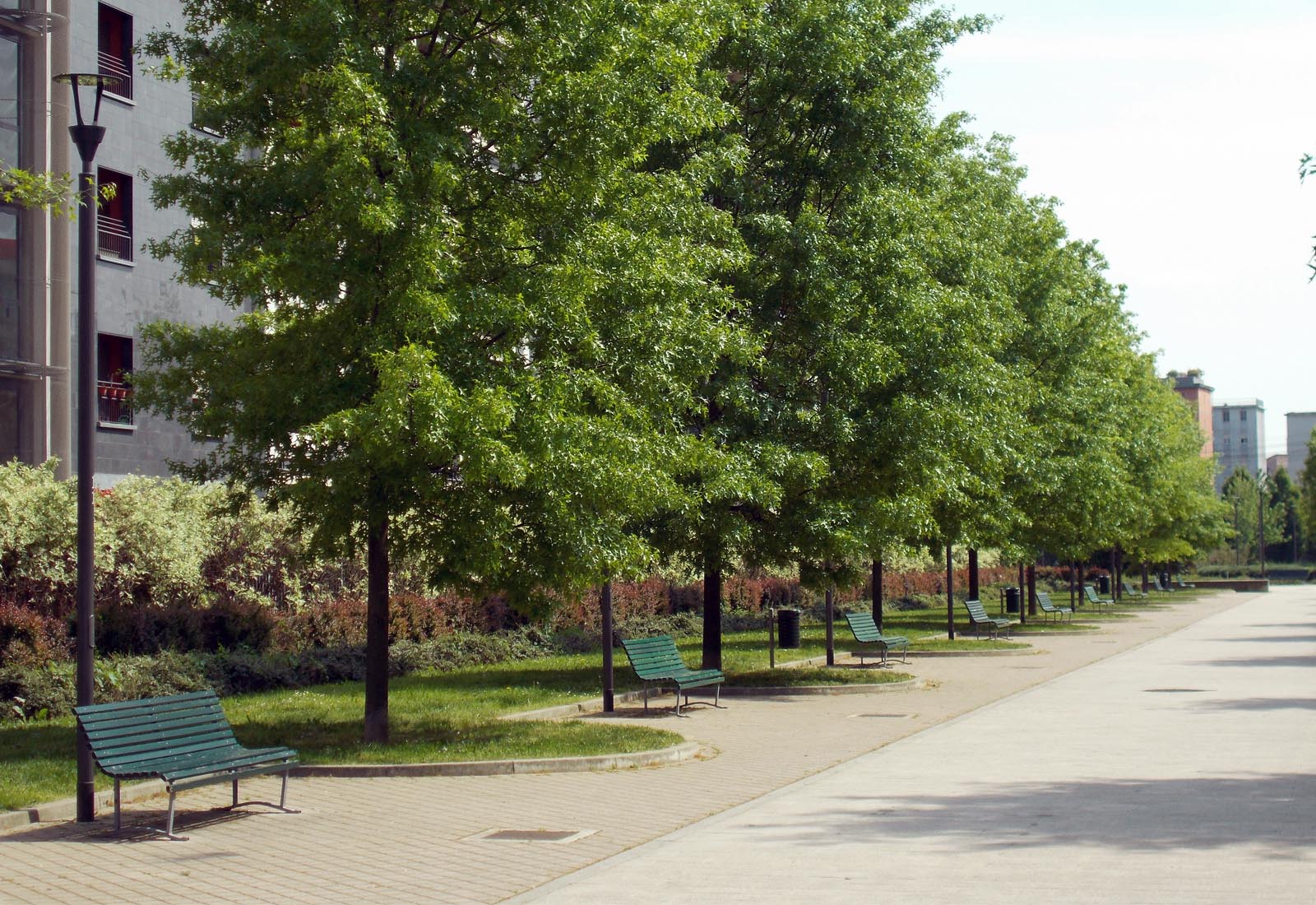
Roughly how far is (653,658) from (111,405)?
14.4 metres

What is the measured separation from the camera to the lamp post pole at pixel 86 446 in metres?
10.2

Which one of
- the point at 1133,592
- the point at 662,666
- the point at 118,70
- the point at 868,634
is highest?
the point at 118,70

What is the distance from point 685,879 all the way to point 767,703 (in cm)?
1116

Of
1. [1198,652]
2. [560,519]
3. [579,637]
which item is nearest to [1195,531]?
[1198,652]

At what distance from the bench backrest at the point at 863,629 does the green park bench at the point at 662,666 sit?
19.8 ft

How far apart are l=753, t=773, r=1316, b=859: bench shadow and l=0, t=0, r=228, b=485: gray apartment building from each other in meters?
19.1

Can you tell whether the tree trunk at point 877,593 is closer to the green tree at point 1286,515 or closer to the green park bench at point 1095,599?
the green park bench at point 1095,599

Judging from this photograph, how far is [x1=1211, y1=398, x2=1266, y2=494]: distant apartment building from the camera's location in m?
187

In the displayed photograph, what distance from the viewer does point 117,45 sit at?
28.2 meters

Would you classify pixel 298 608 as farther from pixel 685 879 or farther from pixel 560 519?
pixel 685 879

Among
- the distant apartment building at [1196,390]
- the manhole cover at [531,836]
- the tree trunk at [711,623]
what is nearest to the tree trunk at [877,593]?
the tree trunk at [711,623]

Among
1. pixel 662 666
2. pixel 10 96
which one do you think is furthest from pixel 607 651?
pixel 10 96

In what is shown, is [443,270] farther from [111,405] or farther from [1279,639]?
[1279,639]

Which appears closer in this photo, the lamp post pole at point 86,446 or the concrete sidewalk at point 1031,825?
the concrete sidewalk at point 1031,825
